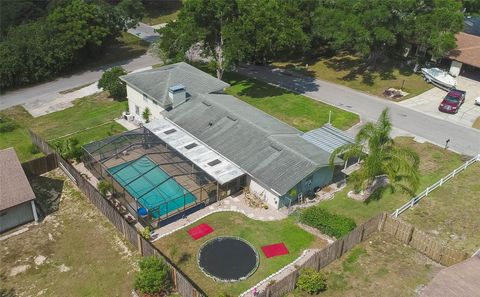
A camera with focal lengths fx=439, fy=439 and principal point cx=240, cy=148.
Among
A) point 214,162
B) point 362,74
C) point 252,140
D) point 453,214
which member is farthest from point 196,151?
point 362,74

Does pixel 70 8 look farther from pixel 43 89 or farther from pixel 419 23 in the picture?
pixel 419 23

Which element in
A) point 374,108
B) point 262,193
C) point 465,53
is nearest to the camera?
point 262,193

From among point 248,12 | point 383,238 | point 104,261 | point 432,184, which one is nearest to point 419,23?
point 248,12

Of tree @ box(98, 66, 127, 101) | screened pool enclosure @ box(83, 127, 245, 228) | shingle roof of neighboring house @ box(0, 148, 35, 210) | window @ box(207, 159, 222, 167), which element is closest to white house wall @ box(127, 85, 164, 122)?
tree @ box(98, 66, 127, 101)

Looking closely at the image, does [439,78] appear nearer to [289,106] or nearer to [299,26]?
[299,26]

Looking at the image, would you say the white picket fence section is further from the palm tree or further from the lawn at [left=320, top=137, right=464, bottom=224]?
the palm tree

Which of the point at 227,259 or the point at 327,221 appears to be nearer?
the point at 227,259
